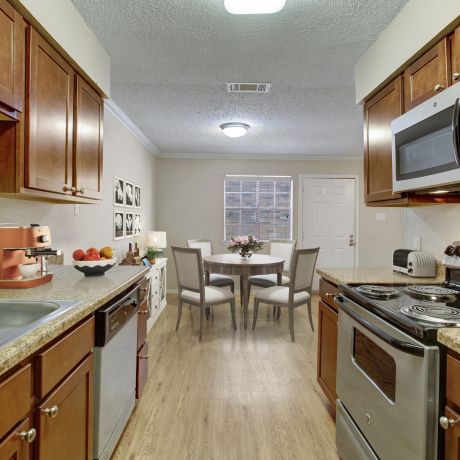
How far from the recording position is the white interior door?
5.65 metres

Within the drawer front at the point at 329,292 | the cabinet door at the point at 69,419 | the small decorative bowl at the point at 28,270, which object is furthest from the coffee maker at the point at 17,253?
the drawer front at the point at 329,292

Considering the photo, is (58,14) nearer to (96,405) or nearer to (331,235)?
(96,405)

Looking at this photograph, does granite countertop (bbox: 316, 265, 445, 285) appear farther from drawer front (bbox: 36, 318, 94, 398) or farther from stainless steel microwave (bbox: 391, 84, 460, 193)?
drawer front (bbox: 36, 318, 94, 398)

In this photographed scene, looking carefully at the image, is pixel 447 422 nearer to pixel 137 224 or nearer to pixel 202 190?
pixel 137 224

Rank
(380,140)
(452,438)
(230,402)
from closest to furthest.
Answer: (452,438) → (380,140) → (230,402)

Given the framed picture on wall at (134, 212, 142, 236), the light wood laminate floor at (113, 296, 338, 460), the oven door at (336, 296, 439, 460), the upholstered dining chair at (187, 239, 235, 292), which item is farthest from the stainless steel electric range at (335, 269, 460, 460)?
the framed picture on wall at (134, 212, 142, 236)

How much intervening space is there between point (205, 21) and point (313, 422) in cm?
249

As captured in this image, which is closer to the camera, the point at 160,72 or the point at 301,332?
the point at 160,72

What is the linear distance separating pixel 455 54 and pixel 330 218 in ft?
14.3

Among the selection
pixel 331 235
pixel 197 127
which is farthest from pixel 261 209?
pixel 197 127

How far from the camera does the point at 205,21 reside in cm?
184

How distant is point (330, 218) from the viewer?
5.68m

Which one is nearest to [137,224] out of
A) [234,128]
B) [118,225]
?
[118,225]

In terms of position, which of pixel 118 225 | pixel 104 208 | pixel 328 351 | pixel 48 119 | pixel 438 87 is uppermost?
pixel 438 87
